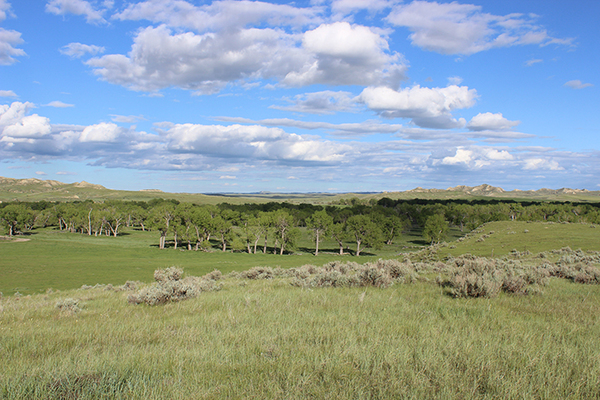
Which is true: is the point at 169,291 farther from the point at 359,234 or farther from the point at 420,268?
the point at 359,234

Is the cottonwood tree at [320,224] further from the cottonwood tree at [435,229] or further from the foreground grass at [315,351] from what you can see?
the foreground grass at [315,351]

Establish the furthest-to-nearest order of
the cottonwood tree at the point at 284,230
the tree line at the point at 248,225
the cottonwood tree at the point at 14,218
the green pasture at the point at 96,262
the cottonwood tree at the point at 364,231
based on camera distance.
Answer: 1. the cottonwood tree at the point at 14,218
2. the tree line at the point at 248,225
3. the cottonwood tree at the point at 284,230
4. the cottonwood tree at the point at 364,231
5. the green pasture at the point at 96,262

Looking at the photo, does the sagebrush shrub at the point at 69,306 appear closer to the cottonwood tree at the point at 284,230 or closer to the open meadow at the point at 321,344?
the open meadow at the point at 321,344

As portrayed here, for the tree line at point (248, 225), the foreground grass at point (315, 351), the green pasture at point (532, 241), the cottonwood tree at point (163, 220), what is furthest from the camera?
the cottonwood tree at point (163, 220)

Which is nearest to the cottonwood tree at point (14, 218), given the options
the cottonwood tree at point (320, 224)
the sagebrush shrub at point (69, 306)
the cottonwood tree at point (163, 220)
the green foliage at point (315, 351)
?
the cottonwood tree at point (163, 220)

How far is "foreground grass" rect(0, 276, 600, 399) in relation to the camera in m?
3.79

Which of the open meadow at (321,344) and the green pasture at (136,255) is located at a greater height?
the open meadow at (321,344)

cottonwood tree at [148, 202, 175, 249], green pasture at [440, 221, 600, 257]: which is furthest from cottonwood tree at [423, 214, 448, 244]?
cottonwood tree at [148, 202, 175, 249]

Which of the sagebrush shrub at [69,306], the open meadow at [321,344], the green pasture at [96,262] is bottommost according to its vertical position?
the green pasture at [96,262]

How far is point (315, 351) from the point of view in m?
4.83

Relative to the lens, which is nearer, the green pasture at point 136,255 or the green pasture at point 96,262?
the green pasture at point 136,255

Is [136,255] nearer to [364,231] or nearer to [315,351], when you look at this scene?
[364,231]

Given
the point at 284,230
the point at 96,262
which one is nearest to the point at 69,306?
the point at 96,262

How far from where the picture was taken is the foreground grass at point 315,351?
379 centimetres
